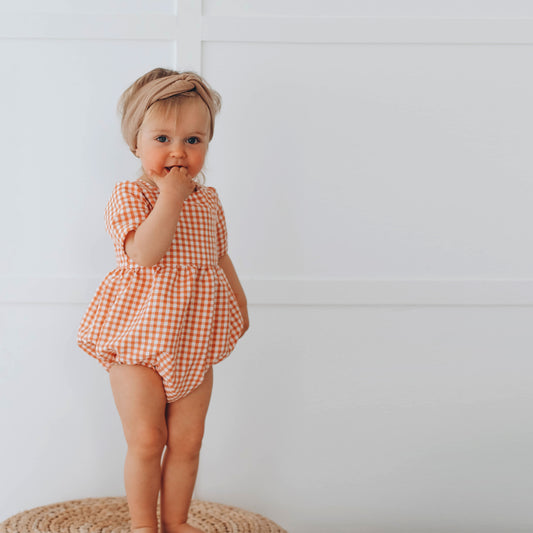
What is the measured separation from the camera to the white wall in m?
1.54

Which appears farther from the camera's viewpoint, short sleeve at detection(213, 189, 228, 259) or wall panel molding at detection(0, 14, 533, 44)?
wall panel molding at detection(0, 14, 533, 44)

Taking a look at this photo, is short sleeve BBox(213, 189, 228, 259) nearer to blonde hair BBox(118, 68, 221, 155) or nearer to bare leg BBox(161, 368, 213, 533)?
blonde hair BBox(118, 68, 221, 155)

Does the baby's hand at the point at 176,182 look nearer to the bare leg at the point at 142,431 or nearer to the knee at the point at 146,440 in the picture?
the bare leg at the point at 142,431

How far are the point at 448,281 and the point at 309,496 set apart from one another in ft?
1.98

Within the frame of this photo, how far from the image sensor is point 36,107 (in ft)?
5.06

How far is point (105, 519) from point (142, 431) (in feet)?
1.12

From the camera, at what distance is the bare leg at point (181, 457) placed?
1288mm

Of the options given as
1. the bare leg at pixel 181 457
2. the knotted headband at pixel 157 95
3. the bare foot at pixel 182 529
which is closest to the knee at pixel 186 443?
the bare leg at pixel 181 457

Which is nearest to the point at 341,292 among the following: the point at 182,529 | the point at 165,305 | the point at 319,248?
the point at 319,248

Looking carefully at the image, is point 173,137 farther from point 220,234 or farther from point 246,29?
point 246,29

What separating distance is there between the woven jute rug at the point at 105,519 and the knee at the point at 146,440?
26 cm

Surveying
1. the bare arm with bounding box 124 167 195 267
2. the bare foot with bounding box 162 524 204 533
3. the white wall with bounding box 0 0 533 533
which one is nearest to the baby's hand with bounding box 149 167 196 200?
the bare arm with bounding box 124 167 195 267

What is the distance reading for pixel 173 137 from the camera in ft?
4.09

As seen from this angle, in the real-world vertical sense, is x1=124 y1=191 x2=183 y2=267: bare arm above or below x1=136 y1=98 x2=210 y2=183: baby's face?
below
